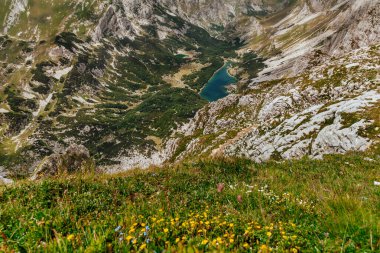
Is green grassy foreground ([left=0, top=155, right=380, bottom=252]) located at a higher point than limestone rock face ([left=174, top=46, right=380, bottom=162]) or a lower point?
higher

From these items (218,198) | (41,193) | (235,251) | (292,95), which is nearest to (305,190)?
(218,198)

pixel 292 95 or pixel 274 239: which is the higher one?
pixel 274 239

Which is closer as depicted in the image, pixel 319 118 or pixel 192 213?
pixel 192 213

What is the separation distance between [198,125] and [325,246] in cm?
11182

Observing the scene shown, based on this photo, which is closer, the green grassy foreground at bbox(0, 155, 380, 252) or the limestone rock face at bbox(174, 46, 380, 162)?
the green grassy foreground at bbox(0, 155, 380, 252)

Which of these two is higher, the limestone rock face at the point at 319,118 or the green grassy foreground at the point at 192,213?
the green grassy foreground at the point at 192,213

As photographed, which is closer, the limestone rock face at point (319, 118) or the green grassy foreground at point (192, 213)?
the green grassy foreground at point (192, 213)

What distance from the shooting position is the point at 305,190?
30.4 ft

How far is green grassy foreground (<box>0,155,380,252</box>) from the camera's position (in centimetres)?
415

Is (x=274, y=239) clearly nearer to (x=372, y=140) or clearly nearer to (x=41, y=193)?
(x=41, y=193)

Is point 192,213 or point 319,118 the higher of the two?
point 192,213

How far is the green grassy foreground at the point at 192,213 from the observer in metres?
4.15

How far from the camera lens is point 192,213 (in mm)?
6246

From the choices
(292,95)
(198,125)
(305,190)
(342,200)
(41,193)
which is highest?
(41,193)
